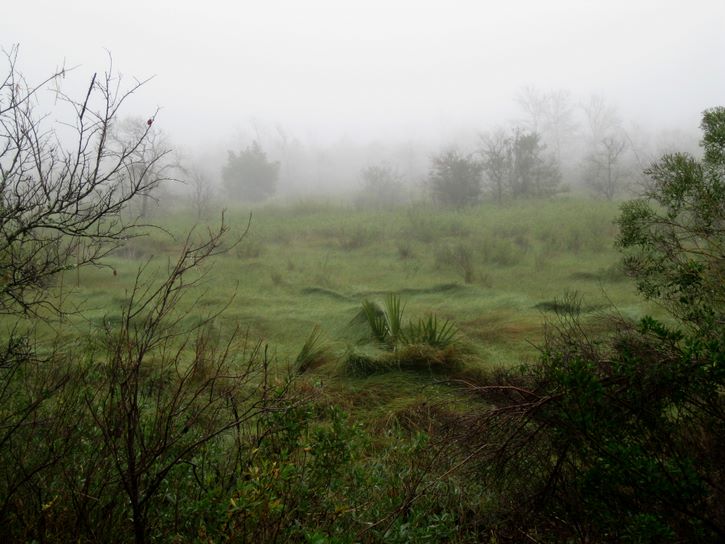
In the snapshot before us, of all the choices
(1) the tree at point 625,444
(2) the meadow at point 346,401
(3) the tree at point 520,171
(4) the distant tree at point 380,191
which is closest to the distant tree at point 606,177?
(3) the tree at point 520,171

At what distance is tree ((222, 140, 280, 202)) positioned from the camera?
100 feet

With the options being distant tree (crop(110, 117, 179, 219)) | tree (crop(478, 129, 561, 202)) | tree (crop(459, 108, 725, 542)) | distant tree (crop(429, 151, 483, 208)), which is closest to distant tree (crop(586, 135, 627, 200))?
tree (crop(478, 129, 561, 202))

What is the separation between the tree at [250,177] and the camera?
100 feet

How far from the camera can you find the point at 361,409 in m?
4.34

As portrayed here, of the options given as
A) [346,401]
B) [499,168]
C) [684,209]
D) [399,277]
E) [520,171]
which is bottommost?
[346,401]

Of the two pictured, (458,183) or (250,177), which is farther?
(250,177)

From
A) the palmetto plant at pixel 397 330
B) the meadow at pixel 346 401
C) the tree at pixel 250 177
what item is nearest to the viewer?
the meadow at pixel 346 401

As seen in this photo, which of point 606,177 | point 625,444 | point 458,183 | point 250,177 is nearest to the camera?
point 625,444

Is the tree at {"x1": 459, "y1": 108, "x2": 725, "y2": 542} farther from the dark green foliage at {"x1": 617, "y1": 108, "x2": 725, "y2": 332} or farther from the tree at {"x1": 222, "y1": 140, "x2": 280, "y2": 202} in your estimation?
the tree at {"x1": 222, "y1": 140, "x2": 280, "y2": 202}

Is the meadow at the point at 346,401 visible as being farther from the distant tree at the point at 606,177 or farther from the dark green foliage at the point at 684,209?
the distant tree at the point at 606,177

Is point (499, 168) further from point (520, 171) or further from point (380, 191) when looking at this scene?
point (380, 191)

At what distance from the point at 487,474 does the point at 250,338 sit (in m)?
4.55

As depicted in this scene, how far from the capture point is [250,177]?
30.5 meters

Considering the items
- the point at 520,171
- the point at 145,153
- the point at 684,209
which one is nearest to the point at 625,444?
the point at 684,209
